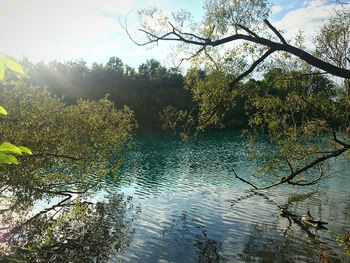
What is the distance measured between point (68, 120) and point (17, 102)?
300 cm

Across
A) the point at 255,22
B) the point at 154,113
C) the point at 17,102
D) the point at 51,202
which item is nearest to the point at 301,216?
the point at 255,22

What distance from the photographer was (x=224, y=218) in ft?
63.7

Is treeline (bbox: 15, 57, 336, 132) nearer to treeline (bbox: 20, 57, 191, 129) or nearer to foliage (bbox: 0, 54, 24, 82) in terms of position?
treeline (bbox: 20, 57, 191, 129)

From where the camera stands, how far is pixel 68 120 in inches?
733

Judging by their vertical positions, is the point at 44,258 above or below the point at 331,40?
below

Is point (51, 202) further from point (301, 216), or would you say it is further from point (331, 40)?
point (331, 40)

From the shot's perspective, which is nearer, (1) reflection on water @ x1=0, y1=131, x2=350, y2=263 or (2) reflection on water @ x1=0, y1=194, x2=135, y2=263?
(2) reflection on water @ x1=0, y1=194, x2=135, y2=263

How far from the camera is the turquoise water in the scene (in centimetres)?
1427

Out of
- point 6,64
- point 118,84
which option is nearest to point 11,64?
point 6,64

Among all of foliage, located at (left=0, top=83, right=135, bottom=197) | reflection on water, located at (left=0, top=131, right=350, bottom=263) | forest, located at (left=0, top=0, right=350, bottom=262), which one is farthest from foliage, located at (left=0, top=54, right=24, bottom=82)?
foliage, located at (left=0, top=83, right=135, bottom=197)

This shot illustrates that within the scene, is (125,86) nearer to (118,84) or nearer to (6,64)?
(118,84)

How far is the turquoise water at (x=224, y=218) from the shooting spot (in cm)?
1427

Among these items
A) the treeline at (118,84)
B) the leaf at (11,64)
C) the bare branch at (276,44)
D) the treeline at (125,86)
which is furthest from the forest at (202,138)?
the treeline at (118,84)

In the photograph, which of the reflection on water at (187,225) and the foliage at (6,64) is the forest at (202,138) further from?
the foliage at (6,64)
